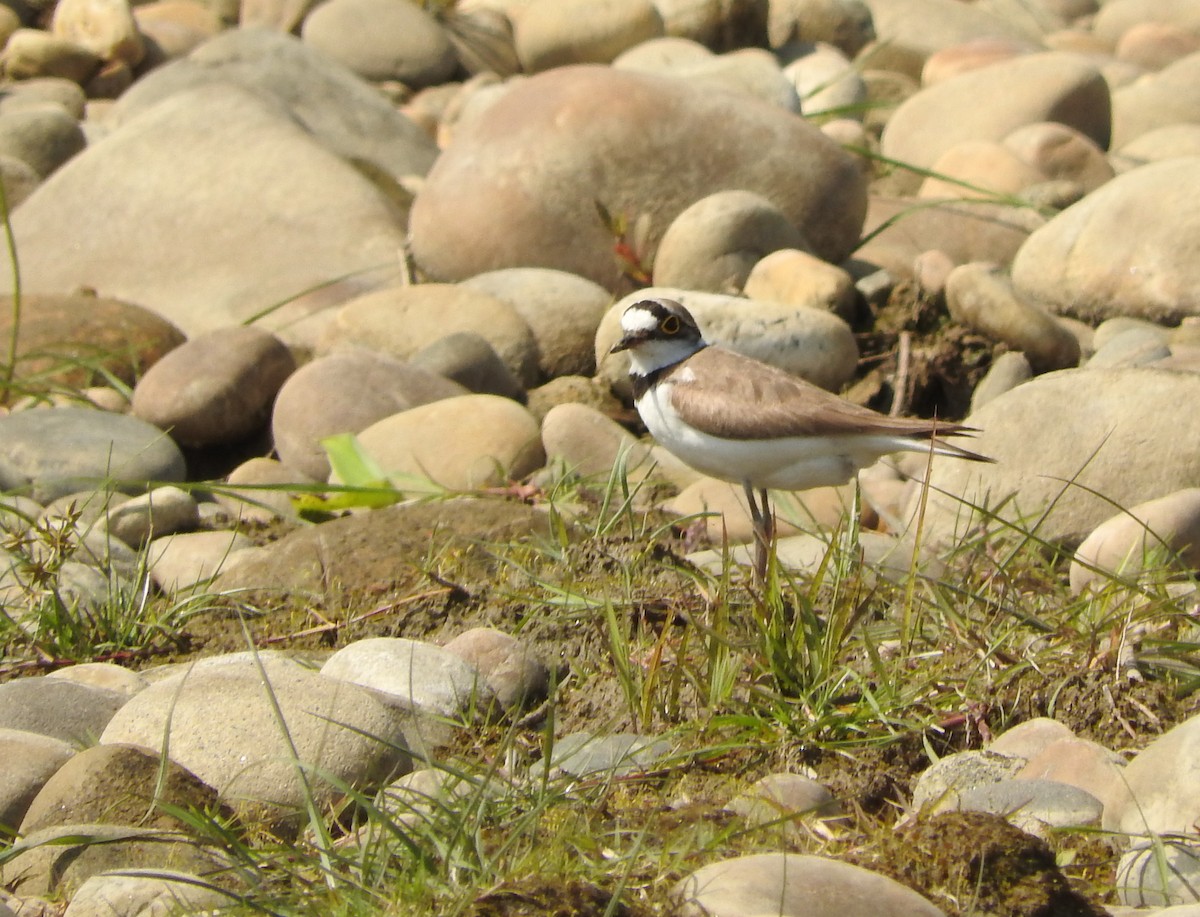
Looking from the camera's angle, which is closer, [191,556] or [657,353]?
[657,353]

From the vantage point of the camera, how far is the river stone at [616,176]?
26.0ft

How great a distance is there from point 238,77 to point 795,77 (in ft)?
14.8

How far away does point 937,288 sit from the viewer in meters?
7.33

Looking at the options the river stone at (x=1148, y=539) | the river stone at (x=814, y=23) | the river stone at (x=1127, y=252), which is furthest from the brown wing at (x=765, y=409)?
the river stone at (x=814, y=23)

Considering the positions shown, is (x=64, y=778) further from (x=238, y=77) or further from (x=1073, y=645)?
(x=238, y=77)

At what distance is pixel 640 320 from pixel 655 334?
0.23ft

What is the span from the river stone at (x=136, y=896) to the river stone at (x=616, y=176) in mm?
5442

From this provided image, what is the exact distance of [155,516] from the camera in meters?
5.62

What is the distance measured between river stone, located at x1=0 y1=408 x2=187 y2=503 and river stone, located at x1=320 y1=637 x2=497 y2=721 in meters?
2.38

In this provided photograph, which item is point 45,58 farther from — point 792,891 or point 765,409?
point 792,891

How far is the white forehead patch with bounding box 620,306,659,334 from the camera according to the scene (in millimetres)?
4527

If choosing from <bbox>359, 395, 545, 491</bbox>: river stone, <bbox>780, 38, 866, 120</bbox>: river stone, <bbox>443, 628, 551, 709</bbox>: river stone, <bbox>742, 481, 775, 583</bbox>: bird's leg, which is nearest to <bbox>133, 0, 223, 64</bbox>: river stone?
<bbox>780, 38, 866, 120</bbox>: river stone

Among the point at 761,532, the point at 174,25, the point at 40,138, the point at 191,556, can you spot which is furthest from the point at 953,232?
the point at 174,25

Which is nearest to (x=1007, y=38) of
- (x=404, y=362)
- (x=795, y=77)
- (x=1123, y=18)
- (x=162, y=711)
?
(x=1123, y=18)
